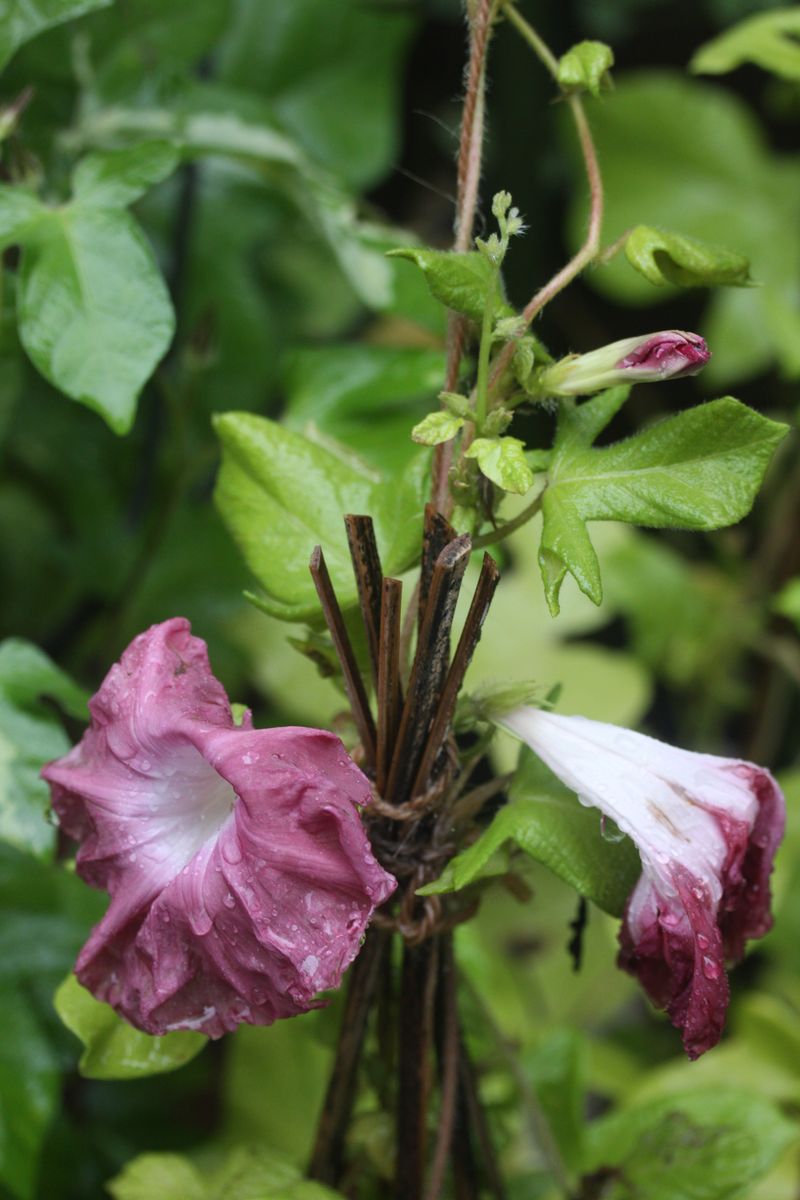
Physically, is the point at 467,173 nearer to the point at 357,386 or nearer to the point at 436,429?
the point at 436,429

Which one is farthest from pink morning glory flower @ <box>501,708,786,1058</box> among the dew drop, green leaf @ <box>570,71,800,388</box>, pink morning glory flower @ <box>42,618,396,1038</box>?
green leaf @ <box>570,71,800,388</box>

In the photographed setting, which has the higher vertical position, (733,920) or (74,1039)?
(733,920)

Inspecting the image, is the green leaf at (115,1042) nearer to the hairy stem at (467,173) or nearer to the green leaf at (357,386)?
the hairy stem at (467,173)

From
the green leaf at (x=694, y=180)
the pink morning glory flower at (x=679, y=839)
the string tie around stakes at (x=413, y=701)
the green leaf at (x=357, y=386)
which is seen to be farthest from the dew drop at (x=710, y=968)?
the green leaf at (x=694, y=180)

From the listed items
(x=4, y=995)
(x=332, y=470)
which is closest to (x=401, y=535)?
(x=332, y=470)

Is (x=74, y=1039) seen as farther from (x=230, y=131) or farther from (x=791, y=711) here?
(x=791, y=711)

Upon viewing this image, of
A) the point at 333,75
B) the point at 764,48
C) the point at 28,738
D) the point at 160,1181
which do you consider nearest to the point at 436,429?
the point at 28,738
